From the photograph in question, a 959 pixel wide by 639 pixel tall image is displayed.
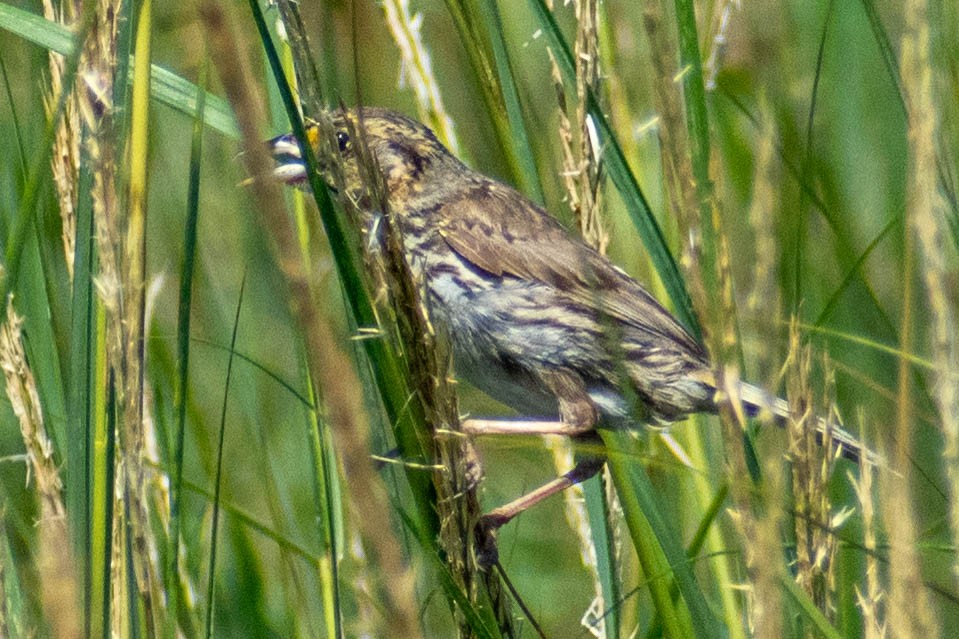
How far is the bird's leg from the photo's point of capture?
252cm

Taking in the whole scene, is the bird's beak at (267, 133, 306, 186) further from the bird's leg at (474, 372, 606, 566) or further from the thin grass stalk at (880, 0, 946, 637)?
the thin grass stalk at (880, 0, 946, 637)

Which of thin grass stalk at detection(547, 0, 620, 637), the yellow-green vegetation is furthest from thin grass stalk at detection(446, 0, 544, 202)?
thin grass stalk at detection(547, 0, 620, 637)

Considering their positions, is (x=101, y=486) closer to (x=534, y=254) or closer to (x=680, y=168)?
(x=680, y=168)

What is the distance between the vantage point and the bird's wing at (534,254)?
300 cm

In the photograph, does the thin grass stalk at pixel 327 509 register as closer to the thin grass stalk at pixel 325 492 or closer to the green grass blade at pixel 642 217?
the thin grass stalk at pixel 325 492

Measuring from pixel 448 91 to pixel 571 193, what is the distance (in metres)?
2.25

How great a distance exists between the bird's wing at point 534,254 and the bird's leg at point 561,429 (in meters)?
0.20

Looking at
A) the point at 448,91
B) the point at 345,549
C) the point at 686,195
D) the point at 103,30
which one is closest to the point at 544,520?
the point at 345,549

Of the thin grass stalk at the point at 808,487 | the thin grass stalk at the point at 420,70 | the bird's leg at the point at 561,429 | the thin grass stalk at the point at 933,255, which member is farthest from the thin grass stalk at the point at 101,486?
the thin grass stalk at the point at 420,70

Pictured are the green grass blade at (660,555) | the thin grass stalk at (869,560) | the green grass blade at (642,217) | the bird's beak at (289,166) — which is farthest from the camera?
the bird's beak at (289,166)

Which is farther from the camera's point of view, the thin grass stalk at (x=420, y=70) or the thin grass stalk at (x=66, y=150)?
the thin grass stalk at (x=420, y=70)

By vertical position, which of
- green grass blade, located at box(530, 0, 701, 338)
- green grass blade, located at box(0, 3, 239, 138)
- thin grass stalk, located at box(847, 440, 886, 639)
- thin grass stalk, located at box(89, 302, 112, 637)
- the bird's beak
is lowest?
thin grass stalk, located at box(847, 440, 886, 639)

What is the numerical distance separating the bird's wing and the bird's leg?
0.67 ft

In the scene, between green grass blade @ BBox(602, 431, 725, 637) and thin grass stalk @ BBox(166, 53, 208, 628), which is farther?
thin grass stalk @ BBox(166, 53, 208, 628)
